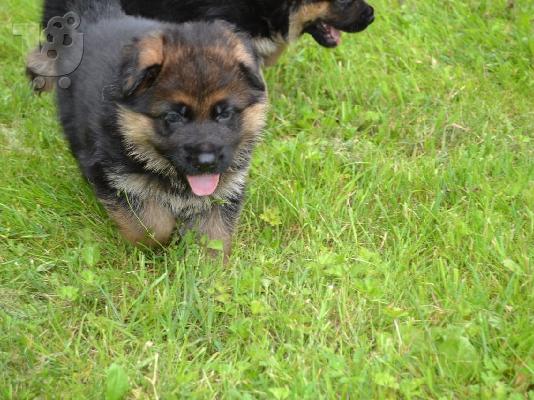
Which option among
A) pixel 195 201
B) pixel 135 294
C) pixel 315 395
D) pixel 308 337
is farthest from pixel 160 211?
pixel 315 395

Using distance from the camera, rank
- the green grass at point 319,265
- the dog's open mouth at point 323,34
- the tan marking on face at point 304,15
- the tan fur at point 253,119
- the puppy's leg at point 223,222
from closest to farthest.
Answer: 1. the green grass at point 319,265
2. the tan fur at point 253,119
3. the puppy's leg at point 223,222
4. the tan marking on face at point 304,15
5. the dog's open mouth at point 323,34

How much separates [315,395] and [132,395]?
1.90 ft

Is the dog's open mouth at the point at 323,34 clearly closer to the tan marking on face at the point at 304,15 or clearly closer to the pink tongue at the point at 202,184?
the tan marking on face at the point at 304,15

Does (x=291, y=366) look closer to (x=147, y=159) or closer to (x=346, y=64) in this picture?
(x=147, y=159)

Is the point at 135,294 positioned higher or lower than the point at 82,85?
lower

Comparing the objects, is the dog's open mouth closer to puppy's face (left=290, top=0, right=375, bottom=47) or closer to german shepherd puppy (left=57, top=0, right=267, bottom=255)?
puppy's face (left=290, top=0, right=375, bottom=47)

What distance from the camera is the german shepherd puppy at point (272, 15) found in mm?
3945

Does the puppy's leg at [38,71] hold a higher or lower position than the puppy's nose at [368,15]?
lower

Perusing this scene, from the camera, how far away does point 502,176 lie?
Result: 337cm

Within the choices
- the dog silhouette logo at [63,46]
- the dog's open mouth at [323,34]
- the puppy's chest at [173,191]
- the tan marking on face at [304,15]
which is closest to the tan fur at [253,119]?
the puppy's chest at [173,191]

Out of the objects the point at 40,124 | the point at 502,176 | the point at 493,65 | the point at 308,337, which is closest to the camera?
the point at 308,337

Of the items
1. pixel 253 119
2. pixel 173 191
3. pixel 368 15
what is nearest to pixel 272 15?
pixel 368 15

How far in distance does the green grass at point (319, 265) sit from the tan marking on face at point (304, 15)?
317mm

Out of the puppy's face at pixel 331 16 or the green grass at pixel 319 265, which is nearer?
the green grass at pixel 319 265
